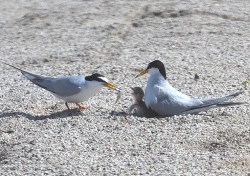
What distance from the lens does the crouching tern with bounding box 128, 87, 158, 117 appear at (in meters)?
7.54

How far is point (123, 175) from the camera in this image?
6000 mm

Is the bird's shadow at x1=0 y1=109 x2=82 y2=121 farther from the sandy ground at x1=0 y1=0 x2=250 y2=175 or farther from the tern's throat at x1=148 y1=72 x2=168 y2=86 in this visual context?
the tern's throat at x1=148 y1=72 x2=168 y2=86

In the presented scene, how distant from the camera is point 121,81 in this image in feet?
29.1

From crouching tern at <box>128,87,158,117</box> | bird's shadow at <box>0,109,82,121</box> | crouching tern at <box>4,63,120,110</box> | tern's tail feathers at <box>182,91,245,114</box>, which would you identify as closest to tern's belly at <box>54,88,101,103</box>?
crouching tern at <box>4,63,120,110</box>

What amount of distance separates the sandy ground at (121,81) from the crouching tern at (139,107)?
5.4 inches

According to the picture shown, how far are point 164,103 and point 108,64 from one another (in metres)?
2.36

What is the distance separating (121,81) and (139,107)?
132 cm

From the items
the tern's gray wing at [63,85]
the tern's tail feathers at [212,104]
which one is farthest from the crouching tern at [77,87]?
the tern's tail feathers at [212,104]

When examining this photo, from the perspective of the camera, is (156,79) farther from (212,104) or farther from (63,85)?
(63,85)

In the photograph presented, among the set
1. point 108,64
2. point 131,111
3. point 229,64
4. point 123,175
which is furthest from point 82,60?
point 123,175

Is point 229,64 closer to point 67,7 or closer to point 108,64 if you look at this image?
point 108,64

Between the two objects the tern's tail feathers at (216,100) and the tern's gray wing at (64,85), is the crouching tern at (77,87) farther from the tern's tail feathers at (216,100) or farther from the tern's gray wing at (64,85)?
the tern's tail feathers at (216,100)

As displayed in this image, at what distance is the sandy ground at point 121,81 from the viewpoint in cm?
633

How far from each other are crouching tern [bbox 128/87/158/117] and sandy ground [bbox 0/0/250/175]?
14cm
